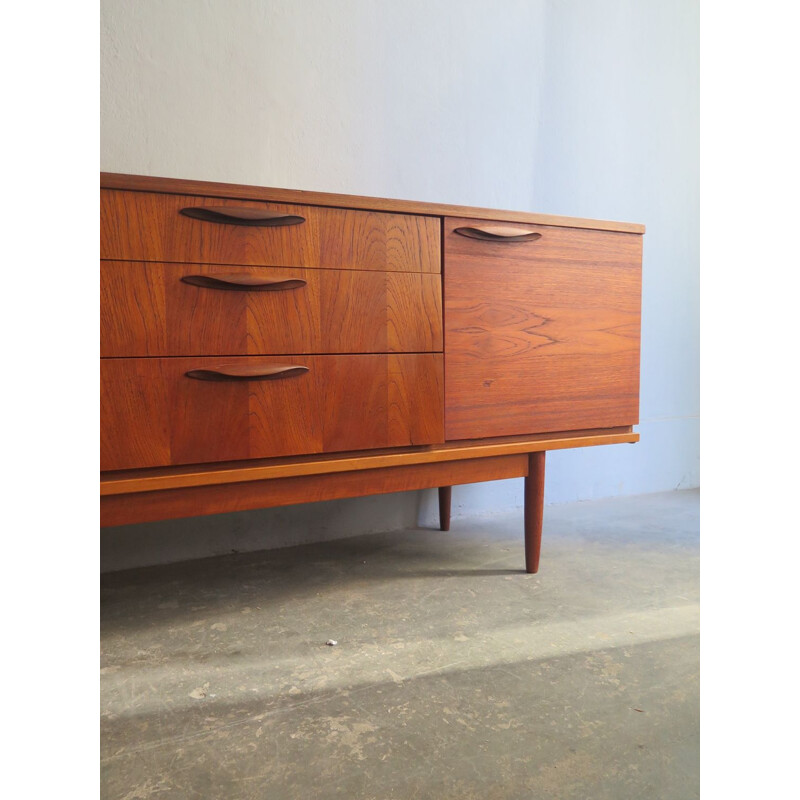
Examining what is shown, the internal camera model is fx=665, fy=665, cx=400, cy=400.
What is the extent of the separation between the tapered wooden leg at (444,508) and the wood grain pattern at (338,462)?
0.48 meters

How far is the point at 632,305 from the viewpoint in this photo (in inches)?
60.4

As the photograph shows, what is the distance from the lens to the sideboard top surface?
1049mm

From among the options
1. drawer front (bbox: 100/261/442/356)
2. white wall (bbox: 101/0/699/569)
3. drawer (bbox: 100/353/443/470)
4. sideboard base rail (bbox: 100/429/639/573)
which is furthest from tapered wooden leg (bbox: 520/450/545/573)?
white wall (bbox: 101/0/699/569)

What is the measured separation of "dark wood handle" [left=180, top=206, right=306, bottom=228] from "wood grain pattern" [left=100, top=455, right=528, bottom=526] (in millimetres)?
453

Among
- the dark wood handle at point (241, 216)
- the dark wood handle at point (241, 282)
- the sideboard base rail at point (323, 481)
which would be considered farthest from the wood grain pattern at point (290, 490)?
the dark wood handle at point (241, 216)

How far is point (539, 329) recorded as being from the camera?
1408 mm

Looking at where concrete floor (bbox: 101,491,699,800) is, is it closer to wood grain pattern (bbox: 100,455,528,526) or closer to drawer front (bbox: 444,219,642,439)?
wood grain pattern (bbox: 100,455,528,526)

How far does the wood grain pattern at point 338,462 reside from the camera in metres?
1.09

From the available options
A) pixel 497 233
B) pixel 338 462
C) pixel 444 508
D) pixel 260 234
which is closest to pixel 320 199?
pixel 260 234

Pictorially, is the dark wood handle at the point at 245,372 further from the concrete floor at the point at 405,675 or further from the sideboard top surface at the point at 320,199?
the concrete floor at the point at 405,675

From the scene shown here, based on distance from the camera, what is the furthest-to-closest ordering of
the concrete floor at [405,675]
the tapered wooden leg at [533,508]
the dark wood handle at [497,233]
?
the tapered wooden leg at [533,508] < the dark wood handle at [497,233] < the concrete floor at [405,675]
